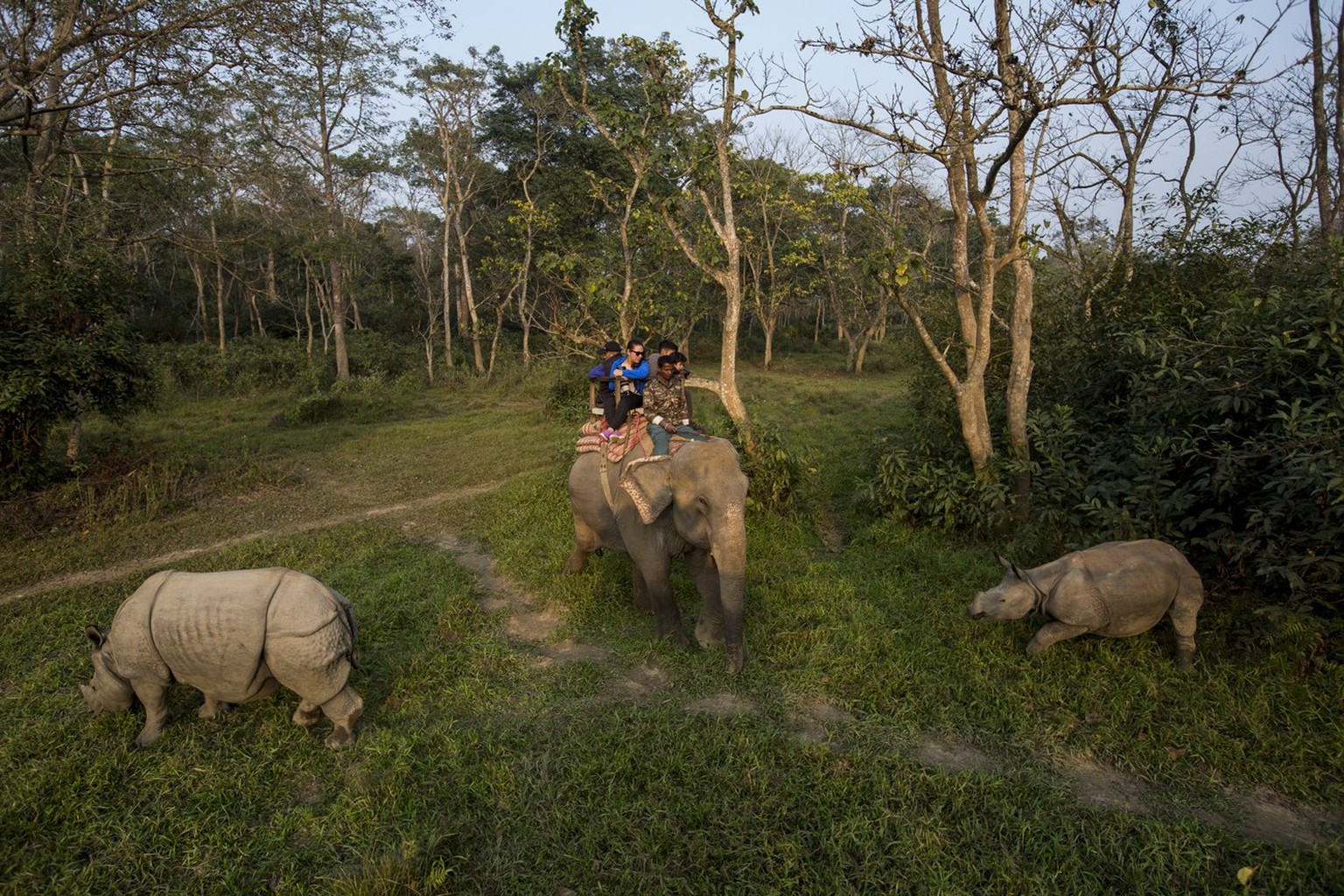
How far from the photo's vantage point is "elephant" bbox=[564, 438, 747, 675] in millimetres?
5723

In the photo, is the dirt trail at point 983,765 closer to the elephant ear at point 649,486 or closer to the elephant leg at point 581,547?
the elephant leg at point 581,547

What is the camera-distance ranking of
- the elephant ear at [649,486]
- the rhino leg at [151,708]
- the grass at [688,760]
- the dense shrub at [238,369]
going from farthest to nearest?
the dense shrub at [238,369], the elephant ear at [649,486], the rhino leg at [151,708], the grass at [688,760]

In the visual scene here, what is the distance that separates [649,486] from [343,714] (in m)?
2.81

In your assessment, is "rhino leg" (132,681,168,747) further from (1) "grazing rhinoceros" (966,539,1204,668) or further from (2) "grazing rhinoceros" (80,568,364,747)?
(1) "grazing rhinoceros" (966,539,1204,668)

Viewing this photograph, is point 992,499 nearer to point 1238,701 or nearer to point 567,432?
point 1238,701

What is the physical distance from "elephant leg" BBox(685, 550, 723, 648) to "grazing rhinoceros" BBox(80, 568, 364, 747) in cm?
272

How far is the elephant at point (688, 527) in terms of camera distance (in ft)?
18.8

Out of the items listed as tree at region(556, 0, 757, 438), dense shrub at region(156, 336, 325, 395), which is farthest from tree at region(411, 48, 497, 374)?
tree at region(556, 0, 757, 438)

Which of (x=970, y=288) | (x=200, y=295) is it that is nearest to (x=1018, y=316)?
(x=970, y=288)

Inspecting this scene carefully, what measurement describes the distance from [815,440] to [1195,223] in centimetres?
747

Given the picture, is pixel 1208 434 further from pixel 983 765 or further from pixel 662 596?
pixel 662 596

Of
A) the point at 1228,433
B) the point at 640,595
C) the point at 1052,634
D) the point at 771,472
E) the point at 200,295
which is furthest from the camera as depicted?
the point at 200,295

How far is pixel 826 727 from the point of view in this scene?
5039 millimetres

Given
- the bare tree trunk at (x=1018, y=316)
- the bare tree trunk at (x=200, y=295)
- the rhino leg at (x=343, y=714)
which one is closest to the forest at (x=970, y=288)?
the bare tree trunk at (x=1018, y=316)
